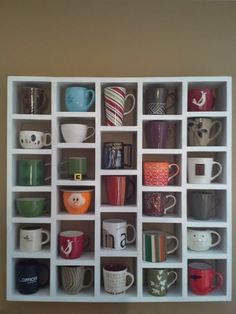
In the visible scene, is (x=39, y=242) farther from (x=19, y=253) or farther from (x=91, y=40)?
(x=91, y=40)

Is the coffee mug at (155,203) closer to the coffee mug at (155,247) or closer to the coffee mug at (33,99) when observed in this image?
the coffee mug at (155,247)

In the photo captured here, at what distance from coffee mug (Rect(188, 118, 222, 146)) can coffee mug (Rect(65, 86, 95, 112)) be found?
0.36m

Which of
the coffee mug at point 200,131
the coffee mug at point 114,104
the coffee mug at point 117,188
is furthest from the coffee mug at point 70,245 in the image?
the coffee mug at point 200,131

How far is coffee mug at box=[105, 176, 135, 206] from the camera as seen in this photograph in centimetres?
98

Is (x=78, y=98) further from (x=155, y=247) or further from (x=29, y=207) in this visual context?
(x=155, y=247)

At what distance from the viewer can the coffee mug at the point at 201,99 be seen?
39.2 inches

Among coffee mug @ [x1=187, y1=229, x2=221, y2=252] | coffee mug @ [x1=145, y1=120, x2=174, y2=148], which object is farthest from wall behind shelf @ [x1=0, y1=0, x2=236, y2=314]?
coffee mug @ [x1=187, y1=229, x2=221, y2=252]

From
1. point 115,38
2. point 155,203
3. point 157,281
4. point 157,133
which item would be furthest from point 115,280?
point 115,38

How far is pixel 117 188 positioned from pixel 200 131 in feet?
1.15

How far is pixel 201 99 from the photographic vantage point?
100 centimetres

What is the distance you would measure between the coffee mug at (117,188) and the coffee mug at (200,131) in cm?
27


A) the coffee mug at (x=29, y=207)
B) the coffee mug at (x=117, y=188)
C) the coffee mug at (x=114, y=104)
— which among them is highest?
the coffee mug at (x=114, y=104)

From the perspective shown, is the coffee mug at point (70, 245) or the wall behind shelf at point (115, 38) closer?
the coffee mug at point (70, 245)

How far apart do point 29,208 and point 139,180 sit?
0.39 metres
